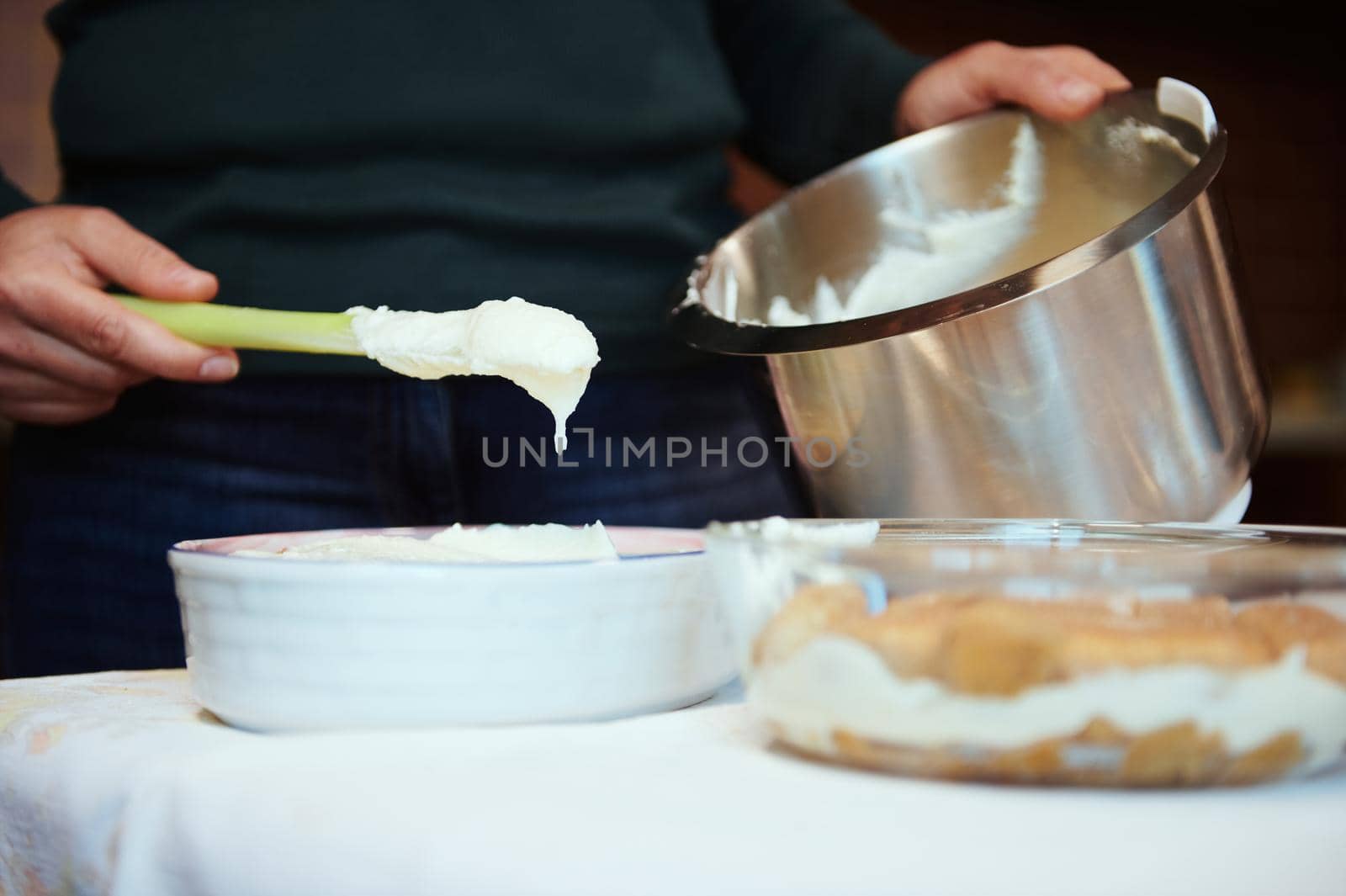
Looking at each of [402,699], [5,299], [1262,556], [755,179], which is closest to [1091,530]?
[1262,556]

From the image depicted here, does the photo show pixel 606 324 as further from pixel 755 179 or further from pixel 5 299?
pixel 755 179

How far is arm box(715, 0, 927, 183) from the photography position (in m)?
0.73

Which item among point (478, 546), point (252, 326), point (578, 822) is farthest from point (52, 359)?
point (578, 822)

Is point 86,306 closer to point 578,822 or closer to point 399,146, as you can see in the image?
point 399,146

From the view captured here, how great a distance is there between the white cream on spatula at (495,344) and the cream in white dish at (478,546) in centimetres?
5

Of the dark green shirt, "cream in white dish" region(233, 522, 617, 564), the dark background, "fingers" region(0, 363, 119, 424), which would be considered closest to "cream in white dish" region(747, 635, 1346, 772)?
"cream in white dish" region(233, 522, 617, 564)

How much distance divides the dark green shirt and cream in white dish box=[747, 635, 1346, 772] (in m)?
0.35

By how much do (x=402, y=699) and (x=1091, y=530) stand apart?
23 cm

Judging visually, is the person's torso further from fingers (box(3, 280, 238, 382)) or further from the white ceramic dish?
the white ceramic dish

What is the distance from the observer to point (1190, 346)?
48 centimetres

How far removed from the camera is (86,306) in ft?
1.71

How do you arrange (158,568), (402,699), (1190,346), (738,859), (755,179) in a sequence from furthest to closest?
(755,179) < (158,568) < (1190,346) < (402,699) < (738,859)

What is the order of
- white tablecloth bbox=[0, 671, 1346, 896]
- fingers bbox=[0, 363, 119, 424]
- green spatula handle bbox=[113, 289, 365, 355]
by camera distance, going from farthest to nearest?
fingers bbox=[0, 363, 119, 424]
green spatula handle bbox=[113, 289, 365, 355]
white tablecloth bbox=[0, 671, 1346, 896]

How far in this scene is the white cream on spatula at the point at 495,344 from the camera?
436 millimetres
